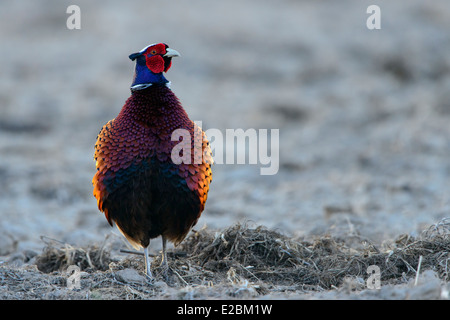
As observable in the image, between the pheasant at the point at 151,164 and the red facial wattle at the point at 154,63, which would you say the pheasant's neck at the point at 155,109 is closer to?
the pheasant at the point at 151,164

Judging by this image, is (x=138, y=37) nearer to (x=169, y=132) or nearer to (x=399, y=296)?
(x=169, y=132)

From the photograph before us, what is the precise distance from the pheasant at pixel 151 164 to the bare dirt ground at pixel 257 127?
1.45ft

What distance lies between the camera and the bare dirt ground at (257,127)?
4.87 meters

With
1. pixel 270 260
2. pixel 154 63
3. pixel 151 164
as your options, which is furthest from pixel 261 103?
pixel 151 164

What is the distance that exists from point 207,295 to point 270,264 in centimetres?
128

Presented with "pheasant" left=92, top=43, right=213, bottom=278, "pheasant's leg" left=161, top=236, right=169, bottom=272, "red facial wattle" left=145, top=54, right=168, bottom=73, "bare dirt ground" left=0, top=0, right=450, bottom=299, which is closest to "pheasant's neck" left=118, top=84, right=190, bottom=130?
"pheasant" left=92, top=43, right=213, bottom=278

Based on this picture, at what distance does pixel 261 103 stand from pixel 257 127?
1000mm

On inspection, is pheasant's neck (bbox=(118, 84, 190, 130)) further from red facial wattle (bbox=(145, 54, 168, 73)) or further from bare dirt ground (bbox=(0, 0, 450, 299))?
bare dirt ground (bbox=(0, 0, 450, 299))

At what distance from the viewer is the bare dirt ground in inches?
192

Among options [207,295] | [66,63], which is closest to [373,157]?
[207,295]

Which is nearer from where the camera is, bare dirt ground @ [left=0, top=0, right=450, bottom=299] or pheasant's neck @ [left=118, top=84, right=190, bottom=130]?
pheasant's neck @ [left=118, top=84, right=190, bottom=130]

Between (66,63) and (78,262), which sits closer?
(78,262)

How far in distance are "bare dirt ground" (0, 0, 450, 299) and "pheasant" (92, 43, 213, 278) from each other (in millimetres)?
442
